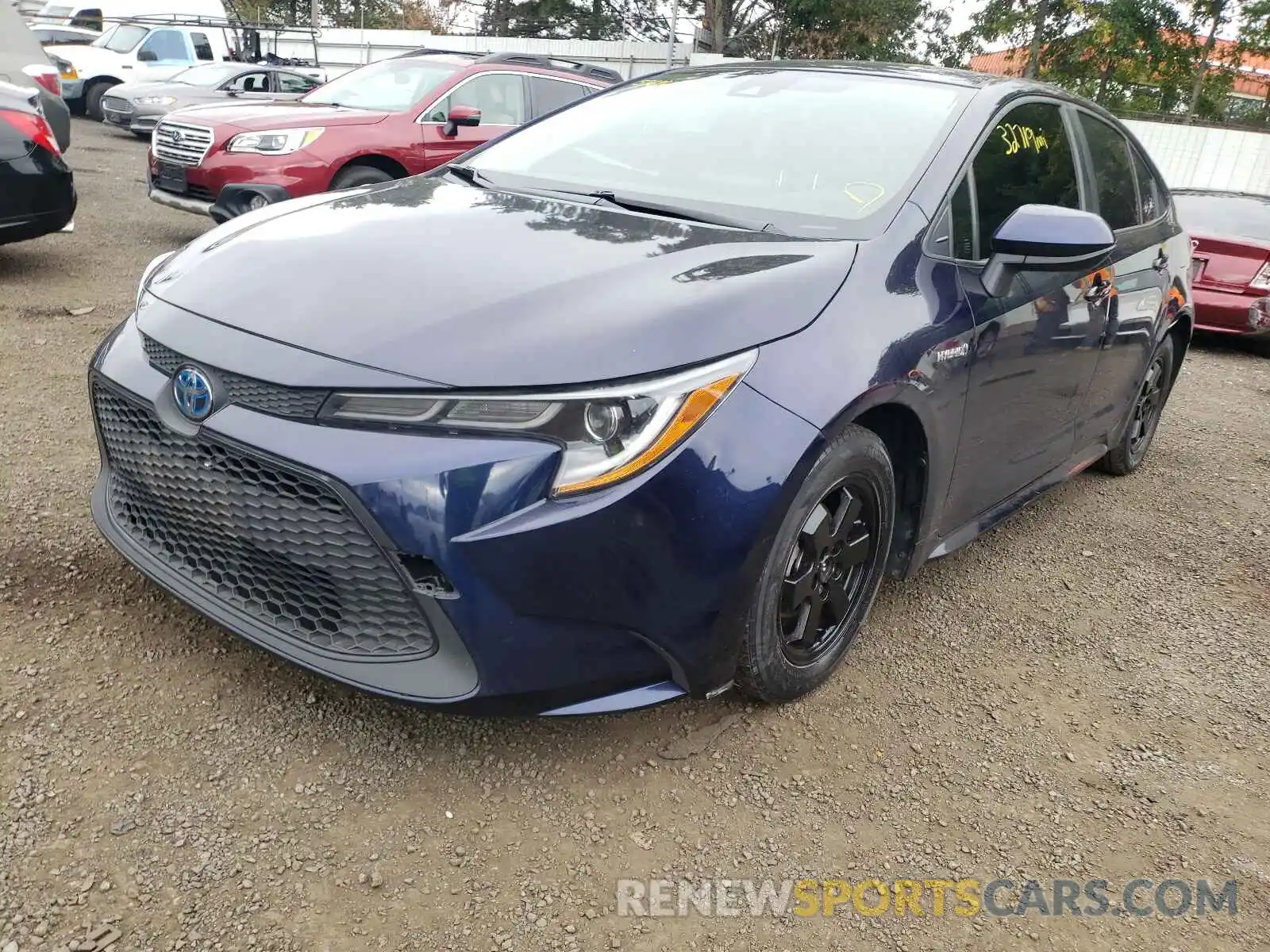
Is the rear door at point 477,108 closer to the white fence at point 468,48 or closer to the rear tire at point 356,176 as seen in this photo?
the rear tire at point 356,176

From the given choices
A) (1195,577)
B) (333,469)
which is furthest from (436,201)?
(1195,577)

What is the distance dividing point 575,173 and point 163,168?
5.56 metres

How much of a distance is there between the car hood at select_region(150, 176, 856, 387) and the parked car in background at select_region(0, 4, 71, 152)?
579 cm

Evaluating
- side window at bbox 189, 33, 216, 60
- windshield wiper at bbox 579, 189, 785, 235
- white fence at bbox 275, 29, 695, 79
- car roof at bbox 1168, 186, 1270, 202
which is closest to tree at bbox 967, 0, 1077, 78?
white fence at bbox 275, 29, 695, 79

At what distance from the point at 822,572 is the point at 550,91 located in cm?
679

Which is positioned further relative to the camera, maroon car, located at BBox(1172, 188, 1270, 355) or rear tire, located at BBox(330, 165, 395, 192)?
maroon car, located at BBox(1172, 188, 1270, 355)

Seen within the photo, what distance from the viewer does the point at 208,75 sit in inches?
573

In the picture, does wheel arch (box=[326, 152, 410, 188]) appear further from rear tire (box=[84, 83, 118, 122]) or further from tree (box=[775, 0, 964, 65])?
tree (box=[775, 0, 964, 65])

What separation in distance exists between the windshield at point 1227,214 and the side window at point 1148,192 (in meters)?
3.88

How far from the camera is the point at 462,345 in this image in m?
1.87

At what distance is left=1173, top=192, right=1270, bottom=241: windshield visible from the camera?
7.58 m

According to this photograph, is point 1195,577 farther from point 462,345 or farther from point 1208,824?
point 462,345

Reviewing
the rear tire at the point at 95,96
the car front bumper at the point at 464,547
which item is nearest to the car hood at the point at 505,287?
the car front bumper at the point at 464,547

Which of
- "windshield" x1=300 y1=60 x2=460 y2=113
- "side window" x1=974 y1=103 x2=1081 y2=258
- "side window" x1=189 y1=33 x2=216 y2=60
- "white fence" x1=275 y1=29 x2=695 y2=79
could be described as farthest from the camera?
"white fence" x1=275 y1=29 x2=695 y2=79
